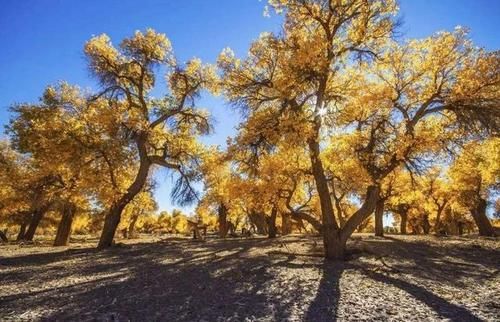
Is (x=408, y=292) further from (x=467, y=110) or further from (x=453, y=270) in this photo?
(x=467, y=110)

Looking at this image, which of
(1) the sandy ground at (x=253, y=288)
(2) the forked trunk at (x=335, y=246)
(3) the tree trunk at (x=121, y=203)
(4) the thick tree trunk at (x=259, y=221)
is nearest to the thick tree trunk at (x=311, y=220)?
(2) the forked trunk at (x=335, y=246)

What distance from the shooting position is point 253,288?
375 inches

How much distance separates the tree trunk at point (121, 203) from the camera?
68.8 ft

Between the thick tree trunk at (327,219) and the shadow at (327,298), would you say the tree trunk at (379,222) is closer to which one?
the thick tree trunk at (327,219)

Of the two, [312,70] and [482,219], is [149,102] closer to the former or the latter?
[312,70]

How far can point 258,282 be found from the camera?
10258mm

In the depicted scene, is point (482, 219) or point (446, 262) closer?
point (446, 262)

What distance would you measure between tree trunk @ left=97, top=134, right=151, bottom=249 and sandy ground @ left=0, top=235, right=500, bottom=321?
515cm

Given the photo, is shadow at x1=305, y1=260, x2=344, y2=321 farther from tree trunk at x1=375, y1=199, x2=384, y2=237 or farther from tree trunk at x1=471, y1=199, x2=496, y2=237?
tree trunk at x1=471, y1=199, x2=496, y2=237

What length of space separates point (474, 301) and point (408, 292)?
1432mm

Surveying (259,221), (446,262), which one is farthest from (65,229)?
(446,262)

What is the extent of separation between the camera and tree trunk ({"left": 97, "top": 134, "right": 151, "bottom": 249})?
21.0 metres

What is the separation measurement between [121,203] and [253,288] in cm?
1365

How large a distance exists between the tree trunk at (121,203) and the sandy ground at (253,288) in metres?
5.15
